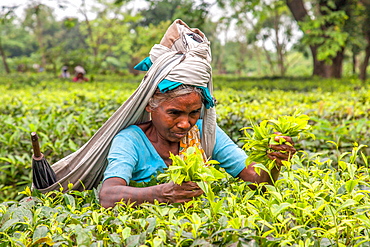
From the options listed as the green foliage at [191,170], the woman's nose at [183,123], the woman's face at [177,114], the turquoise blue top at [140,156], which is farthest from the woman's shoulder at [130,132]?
the green foliage at [191,170]

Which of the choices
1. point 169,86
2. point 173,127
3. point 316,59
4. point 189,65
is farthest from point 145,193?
point 316,59

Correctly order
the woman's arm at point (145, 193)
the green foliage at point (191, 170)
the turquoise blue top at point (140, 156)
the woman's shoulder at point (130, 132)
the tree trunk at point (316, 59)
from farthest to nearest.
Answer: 1. the tree trunk at point (316, 59)
2. the woman's shoulder at point (130, 132)
3. the turquoise blue top at point (140, 156)
4. the woman's arm at point (145, 193)
5. the green foliage at point (191, 170)

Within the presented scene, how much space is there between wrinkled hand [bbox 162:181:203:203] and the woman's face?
0.46 meters

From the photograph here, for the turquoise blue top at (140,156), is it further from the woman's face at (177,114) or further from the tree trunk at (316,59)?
the tree trunk at (316,59)

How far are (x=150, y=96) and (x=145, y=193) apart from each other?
522 millimetres

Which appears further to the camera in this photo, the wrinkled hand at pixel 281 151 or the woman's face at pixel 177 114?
the woman's face at pixel 177 114

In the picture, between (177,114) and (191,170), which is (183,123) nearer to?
(177,114)

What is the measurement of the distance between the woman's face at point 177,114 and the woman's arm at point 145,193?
349 mm

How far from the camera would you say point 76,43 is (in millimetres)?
37062

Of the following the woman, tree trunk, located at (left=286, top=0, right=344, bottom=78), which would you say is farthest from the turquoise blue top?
tree trunk, located at (left=286, top=0, right=344, bottom=78)

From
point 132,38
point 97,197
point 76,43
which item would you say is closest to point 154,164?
point 97,197

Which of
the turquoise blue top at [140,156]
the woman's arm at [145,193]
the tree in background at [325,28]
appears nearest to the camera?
the woman's arm at [145,193]

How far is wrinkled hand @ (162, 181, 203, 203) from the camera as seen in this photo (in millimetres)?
1266

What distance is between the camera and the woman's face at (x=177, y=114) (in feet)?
5.67
